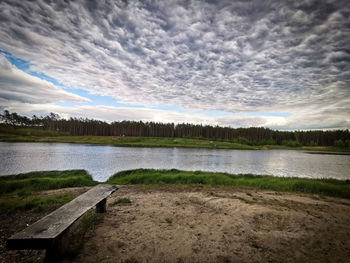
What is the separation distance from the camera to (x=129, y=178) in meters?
Answer: 13.7

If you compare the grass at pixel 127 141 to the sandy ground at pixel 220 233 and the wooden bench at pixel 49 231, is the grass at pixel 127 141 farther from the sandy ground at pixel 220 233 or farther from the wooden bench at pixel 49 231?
the wooden bench at pixel 49 231

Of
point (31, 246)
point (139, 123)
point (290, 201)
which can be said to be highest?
point (139, 123)

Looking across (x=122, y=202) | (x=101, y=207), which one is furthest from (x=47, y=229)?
(x=122, y=202)

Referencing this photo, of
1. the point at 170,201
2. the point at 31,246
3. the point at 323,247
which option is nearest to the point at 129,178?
the point at 170,201

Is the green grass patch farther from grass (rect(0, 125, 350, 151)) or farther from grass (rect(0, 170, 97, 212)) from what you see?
grass (rect(0, 125, 350, 151))

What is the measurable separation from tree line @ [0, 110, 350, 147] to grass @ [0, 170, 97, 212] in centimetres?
9478

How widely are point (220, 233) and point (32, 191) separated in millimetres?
11496

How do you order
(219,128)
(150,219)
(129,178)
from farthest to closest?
(219,128)
(129,178)
(150,219)

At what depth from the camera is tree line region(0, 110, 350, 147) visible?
359 feet

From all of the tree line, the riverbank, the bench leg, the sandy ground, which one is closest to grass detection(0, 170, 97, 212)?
the bench leg

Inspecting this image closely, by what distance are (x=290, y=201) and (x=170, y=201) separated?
19.6 feet

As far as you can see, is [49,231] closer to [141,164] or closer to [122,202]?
[122,202]

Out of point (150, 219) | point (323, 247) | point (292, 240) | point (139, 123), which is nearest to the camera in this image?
point (323, 247)

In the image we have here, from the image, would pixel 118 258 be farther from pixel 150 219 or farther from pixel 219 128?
pixel 219 128
